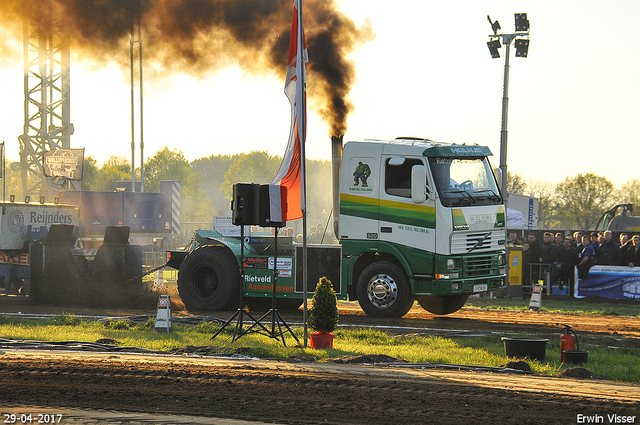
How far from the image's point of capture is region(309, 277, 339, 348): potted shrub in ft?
35.3

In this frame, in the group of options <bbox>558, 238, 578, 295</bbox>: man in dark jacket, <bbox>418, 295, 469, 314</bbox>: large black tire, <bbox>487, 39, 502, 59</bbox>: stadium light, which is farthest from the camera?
<bbox>487, 39, 502, 59</bbox>: stadium light

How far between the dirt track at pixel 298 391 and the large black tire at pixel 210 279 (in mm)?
6416

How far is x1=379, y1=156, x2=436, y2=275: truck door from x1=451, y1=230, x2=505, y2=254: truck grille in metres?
0.42

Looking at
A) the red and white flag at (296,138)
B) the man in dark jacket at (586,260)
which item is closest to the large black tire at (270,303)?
the red and white flag at (296,138)

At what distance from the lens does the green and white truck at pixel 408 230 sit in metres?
13.8

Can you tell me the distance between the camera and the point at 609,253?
804 inches

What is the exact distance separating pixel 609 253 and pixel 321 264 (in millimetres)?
9902

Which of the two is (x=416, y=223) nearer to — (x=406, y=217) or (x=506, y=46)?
(x=406, y=217)

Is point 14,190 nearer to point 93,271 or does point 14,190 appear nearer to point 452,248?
point 93,271

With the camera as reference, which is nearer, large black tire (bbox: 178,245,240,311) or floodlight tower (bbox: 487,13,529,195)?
large black tire (bbox: 178,245,240,311)

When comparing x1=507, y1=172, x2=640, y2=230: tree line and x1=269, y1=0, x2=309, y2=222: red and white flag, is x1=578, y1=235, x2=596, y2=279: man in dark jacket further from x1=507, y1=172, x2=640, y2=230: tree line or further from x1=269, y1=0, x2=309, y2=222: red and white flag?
x1=507, y1=172, x2=640, y2=230: tree line

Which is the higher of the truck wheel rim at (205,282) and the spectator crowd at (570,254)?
the spectator crowd at (570,254)

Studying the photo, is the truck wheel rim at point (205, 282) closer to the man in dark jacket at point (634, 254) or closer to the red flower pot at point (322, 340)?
the red flower pot at point (322, 340)

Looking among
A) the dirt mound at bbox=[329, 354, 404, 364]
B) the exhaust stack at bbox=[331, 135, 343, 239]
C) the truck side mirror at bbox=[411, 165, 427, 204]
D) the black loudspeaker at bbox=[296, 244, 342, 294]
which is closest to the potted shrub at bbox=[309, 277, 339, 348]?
the dirt mound at bbox=[329, 354, 404, 364]
